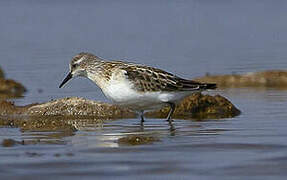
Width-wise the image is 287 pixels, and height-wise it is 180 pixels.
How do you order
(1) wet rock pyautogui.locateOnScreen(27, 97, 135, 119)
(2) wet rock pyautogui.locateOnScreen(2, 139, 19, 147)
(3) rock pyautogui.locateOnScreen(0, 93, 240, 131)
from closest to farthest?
(2) wet rock pyautogui.locateOnScreen(2, 139, 19, 147)
(3) rock pyautogui.locateOnScreen(0, 93, 240, 131)
(1) wet rock pyautogui.locateOnScreen(27, 97, 135, 119)

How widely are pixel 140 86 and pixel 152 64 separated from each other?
596 centimetres

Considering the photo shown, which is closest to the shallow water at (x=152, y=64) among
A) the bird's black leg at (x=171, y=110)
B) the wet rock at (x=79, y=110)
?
the bird's black leg at (x=171, y=110)

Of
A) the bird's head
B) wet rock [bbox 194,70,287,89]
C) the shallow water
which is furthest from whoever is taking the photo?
wet rock [bbox 194,70,287,89]

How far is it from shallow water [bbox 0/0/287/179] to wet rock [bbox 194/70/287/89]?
1.51 feet

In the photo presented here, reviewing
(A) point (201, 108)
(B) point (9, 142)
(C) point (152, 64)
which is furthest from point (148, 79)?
(C) point (152, 64)

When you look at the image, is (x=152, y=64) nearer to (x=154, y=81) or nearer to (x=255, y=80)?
(x=255, y=80)

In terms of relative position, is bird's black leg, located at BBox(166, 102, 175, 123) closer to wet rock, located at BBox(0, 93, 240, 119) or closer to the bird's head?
wet rock, located at BBox(0, 93, 240, 119)

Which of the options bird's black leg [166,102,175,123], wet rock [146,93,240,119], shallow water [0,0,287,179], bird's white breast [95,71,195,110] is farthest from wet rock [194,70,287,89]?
bird's white breast [95,71,195,110]

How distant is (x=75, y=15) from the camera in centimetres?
2492

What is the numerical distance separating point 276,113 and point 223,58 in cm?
647

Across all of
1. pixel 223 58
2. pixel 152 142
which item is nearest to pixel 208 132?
pixel 152 142

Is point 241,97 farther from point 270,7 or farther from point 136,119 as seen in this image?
point 270,7

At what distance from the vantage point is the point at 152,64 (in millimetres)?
17266

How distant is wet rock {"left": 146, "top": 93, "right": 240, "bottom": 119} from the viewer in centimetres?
1230
